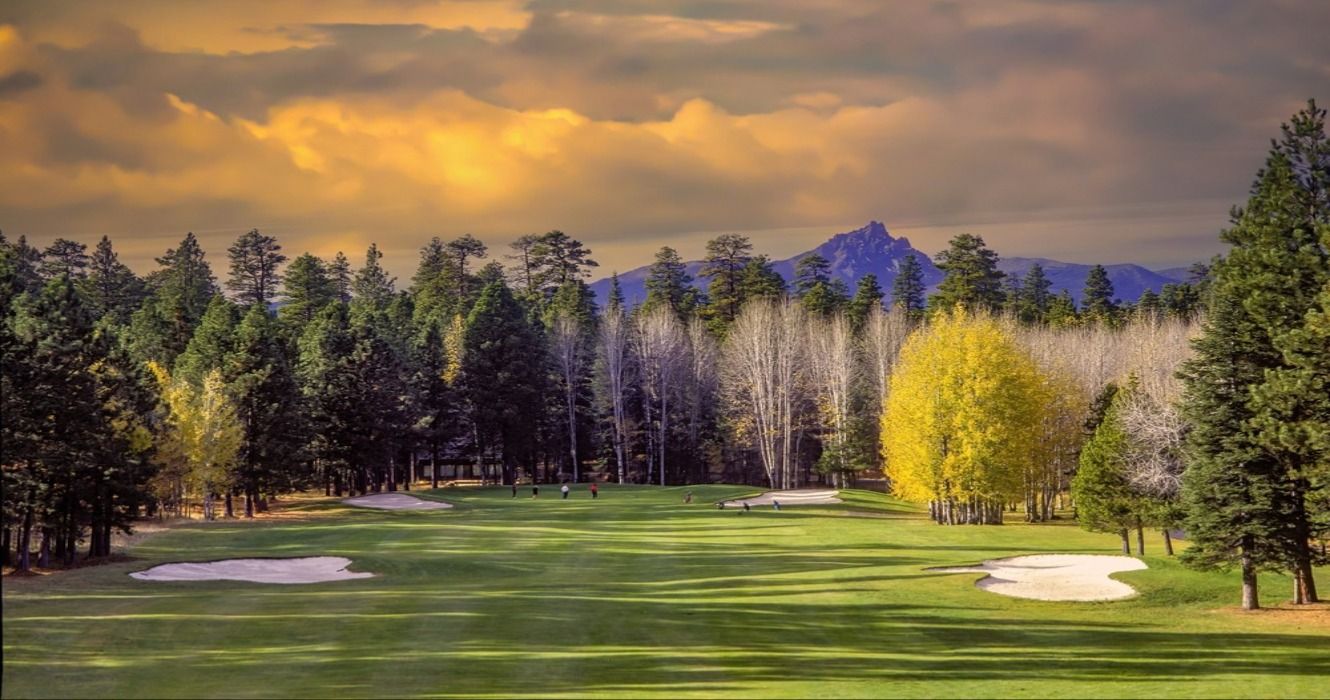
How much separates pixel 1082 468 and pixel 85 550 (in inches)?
1693

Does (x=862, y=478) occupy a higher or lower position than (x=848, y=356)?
lower

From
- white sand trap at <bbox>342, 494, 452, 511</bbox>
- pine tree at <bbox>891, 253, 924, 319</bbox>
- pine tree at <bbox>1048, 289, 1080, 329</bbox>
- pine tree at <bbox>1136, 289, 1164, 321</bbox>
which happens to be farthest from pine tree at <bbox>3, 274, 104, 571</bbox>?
pine tree at <bbox>1136, 289, 1164, 321</bbox>

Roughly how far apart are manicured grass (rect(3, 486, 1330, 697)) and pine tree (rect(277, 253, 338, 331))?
249 ft

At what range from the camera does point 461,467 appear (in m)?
124

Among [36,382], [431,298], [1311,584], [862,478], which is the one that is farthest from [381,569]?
[431,298]

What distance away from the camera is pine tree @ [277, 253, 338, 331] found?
123m

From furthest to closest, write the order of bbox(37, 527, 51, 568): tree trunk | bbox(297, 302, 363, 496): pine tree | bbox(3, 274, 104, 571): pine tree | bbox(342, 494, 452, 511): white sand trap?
bbox(297, 302, 363, 496): pine tree, bbox(342, 494, 452, 511): white sand trap, bbox(37, 527, 51, 568): tree trunk, bbox(3, 274, 104, 571): pine tree

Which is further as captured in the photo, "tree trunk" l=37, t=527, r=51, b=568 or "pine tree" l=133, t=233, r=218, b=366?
"pine tree" l=133, t=233, r=218, b=366

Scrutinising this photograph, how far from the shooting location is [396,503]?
77438 mm

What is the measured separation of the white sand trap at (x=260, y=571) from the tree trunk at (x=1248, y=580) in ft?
93.8

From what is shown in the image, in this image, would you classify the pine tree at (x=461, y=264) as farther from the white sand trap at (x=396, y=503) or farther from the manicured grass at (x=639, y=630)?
the manicured grass at (x=639, y=630)

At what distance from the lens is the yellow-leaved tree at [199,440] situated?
6275cm

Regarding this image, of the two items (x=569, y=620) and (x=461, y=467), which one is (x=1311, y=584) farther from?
(x=461, y=467)

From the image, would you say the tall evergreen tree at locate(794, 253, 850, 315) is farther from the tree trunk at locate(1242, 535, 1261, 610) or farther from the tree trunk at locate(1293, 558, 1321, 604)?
the tree trunk at locate(1242, 535, 1261, 610)
